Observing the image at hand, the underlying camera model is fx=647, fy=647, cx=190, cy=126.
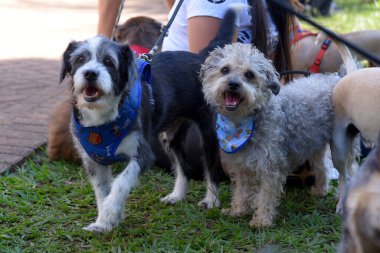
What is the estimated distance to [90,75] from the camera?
3695 mm

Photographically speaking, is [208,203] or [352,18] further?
[352,18]

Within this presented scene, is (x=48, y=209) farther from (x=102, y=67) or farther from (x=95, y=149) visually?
(x=102, y=67)

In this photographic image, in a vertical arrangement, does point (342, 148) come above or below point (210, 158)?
above

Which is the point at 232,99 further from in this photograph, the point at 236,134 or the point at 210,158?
the point at 210,158

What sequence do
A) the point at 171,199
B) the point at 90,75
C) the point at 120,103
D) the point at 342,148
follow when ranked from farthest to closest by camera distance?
the point at 171,199 < the point at 342,148 < the point at 120,103 < the point at 90,75

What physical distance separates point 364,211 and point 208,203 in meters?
2.61

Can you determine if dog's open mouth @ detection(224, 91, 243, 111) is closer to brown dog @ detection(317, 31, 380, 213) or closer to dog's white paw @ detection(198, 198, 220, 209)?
brown dog @ detection(317, 31, 380, 213)

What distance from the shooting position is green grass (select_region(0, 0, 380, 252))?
3.95m

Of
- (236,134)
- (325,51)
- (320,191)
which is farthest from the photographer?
(325,51)

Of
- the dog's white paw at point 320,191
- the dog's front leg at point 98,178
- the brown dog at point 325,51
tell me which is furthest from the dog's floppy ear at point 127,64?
the brown dog at point 325,51

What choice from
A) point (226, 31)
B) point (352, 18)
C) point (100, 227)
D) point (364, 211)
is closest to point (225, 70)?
point (226, 31)

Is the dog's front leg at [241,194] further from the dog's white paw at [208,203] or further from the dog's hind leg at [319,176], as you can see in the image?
the dog's hind leg at [319,176]

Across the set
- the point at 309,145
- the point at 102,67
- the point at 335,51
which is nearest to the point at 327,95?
the point at 309,145

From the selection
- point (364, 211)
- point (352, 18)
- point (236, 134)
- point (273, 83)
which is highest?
point (364, 211)
